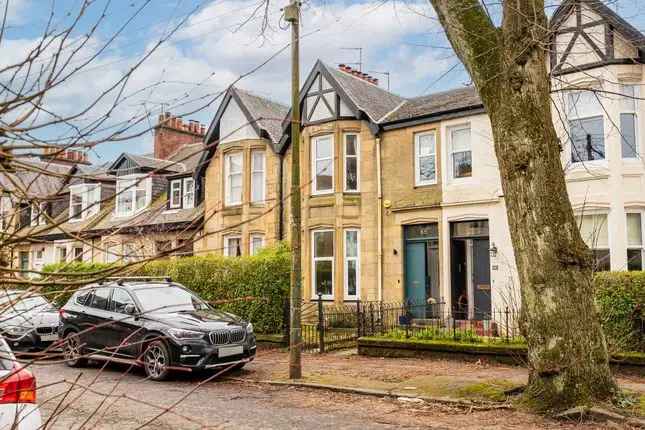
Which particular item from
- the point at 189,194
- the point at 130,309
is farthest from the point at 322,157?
the point at 130,309

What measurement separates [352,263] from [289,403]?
1160 cm

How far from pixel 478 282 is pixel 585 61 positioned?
7094 mm

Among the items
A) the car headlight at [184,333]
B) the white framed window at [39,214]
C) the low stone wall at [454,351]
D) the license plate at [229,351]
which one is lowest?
the low stone wall at [454,351]

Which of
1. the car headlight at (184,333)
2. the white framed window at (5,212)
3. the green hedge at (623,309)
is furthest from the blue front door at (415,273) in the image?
the white framed window at (5,212)

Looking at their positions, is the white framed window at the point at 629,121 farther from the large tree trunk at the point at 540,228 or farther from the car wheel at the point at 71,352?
the car wheel at the point at 71,352

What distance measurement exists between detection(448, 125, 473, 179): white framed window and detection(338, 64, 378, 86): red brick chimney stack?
636 cm

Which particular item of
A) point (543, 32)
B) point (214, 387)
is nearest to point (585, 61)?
point (543, 32)

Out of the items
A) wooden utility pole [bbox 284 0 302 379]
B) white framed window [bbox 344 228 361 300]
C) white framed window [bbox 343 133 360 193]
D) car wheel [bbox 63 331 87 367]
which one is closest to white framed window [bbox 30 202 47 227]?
car wheel [bbox 63 331 87 367]

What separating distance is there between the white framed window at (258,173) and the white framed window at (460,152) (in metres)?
7.45

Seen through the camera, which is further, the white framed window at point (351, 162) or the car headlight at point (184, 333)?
the white framed window at point (351, 162)

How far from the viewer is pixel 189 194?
26.3 meters

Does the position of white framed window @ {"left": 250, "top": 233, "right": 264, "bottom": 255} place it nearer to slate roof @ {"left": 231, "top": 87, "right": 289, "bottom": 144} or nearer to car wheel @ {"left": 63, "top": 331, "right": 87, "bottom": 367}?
slate roof @ {"left": 231, "top": 87, "right": 289, "bottom": 144}

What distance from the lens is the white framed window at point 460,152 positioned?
19141 millimetres

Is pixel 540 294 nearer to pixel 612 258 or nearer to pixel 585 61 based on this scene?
pixel 612 258
